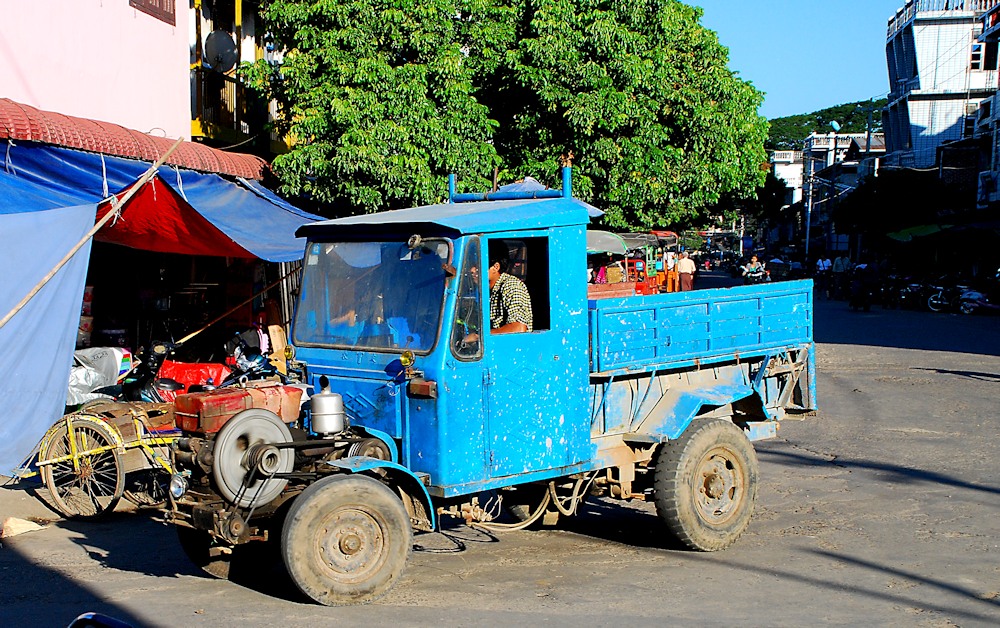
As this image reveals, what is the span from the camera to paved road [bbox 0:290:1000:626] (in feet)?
17.9

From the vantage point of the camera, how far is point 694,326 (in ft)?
22.6

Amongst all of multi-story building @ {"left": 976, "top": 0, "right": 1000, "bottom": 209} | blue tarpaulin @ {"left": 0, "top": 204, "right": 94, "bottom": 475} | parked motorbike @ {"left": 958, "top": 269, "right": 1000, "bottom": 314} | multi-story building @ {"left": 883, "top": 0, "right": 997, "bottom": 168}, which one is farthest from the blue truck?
multi-story building @ {"left": 883, "top": 0, "right": 997, "bottom": 168}

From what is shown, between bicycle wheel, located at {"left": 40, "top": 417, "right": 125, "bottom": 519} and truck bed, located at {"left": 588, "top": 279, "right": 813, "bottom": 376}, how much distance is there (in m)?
4.05

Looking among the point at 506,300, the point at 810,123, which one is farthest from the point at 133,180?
the point at 810,123

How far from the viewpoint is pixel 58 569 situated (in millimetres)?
6613

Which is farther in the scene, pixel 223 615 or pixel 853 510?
pixel 853 510

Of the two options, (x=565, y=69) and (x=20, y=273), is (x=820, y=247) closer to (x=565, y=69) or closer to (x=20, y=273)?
(x=565, y=69)

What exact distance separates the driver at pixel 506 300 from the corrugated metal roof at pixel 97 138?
4927mm

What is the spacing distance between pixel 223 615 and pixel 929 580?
406cm

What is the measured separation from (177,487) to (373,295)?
1.49 metres

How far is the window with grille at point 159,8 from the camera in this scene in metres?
11.9

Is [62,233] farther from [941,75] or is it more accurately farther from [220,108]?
[941,75]

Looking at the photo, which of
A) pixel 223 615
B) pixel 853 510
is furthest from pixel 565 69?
pixel 223 615

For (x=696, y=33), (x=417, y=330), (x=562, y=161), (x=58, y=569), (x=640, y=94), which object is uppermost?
(x=696, y=33)
